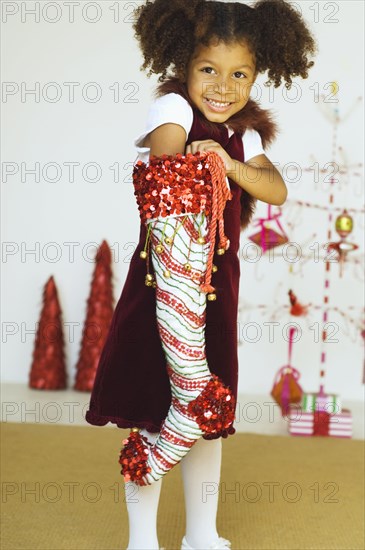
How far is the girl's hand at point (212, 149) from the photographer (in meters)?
1.58

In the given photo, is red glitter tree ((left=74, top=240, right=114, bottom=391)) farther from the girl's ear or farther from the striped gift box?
the girl's ear

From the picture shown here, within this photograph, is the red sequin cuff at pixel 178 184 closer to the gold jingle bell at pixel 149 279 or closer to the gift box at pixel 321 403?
the gold jingle bell at pixel 149 279

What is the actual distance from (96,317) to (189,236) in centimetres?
187

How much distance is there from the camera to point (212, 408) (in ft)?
5.04

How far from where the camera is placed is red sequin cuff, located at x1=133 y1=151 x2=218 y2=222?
5.03 ft

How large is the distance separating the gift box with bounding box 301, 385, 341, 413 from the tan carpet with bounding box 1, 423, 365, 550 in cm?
14

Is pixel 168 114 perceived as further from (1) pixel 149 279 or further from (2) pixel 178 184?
(1) pixel 149 279

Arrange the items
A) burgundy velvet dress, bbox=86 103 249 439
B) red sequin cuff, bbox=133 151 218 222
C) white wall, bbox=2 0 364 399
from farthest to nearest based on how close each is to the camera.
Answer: white wall, bbox=2 0 364 399 < burgundy velvet dress, bbox=86 103 249 439 < red sequin cuff, bbox=133 151 218 222

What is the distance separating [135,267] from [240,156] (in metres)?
0.30

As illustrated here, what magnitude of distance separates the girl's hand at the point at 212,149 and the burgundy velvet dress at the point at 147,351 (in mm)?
Answer: 48

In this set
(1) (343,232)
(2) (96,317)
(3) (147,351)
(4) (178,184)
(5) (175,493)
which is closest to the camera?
(4) (178,184)

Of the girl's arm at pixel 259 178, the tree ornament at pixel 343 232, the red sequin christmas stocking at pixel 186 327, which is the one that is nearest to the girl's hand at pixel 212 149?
the girl's arm at pixel 259 178

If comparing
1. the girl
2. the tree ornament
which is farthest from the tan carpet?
the tree ornament

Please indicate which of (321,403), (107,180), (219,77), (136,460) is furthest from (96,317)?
(219,77)
